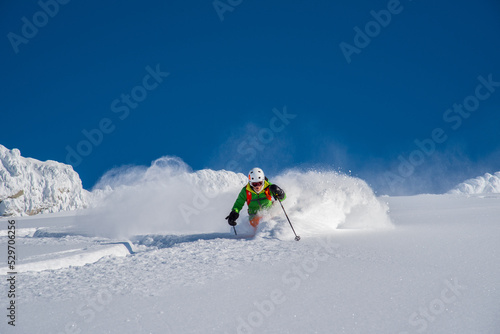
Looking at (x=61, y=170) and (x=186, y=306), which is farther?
(x=61, y=170)

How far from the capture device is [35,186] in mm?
61750

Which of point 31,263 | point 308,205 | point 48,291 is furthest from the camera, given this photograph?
point 308,205

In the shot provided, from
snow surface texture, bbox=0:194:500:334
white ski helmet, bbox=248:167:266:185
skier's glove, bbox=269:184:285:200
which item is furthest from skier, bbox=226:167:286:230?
snow surface texture, bbox=0:194:500:334

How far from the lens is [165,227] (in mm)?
12203

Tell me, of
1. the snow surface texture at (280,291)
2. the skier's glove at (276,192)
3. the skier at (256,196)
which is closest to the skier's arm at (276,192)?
the skier's glove at (276,192)

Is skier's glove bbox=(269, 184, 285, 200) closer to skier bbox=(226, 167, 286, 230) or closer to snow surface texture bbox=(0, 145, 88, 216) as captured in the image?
skier bbox=(226, 167, 286, 230)

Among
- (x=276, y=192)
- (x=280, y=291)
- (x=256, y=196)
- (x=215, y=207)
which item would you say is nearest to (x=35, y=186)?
(x=215, y=207)

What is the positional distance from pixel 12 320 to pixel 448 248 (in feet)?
17.9

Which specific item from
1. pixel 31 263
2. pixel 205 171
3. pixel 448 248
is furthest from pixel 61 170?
pixel 448 248

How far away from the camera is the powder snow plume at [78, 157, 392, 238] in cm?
807

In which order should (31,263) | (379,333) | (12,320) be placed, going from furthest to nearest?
(31,263) < (12,320) < (379,333)

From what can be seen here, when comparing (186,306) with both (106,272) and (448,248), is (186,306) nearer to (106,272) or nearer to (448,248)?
(106,272)

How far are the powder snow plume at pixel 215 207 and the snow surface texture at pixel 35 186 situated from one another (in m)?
52.0

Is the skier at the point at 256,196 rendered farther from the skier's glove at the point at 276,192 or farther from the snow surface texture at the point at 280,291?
the snow surface texture at the point at 280,291
